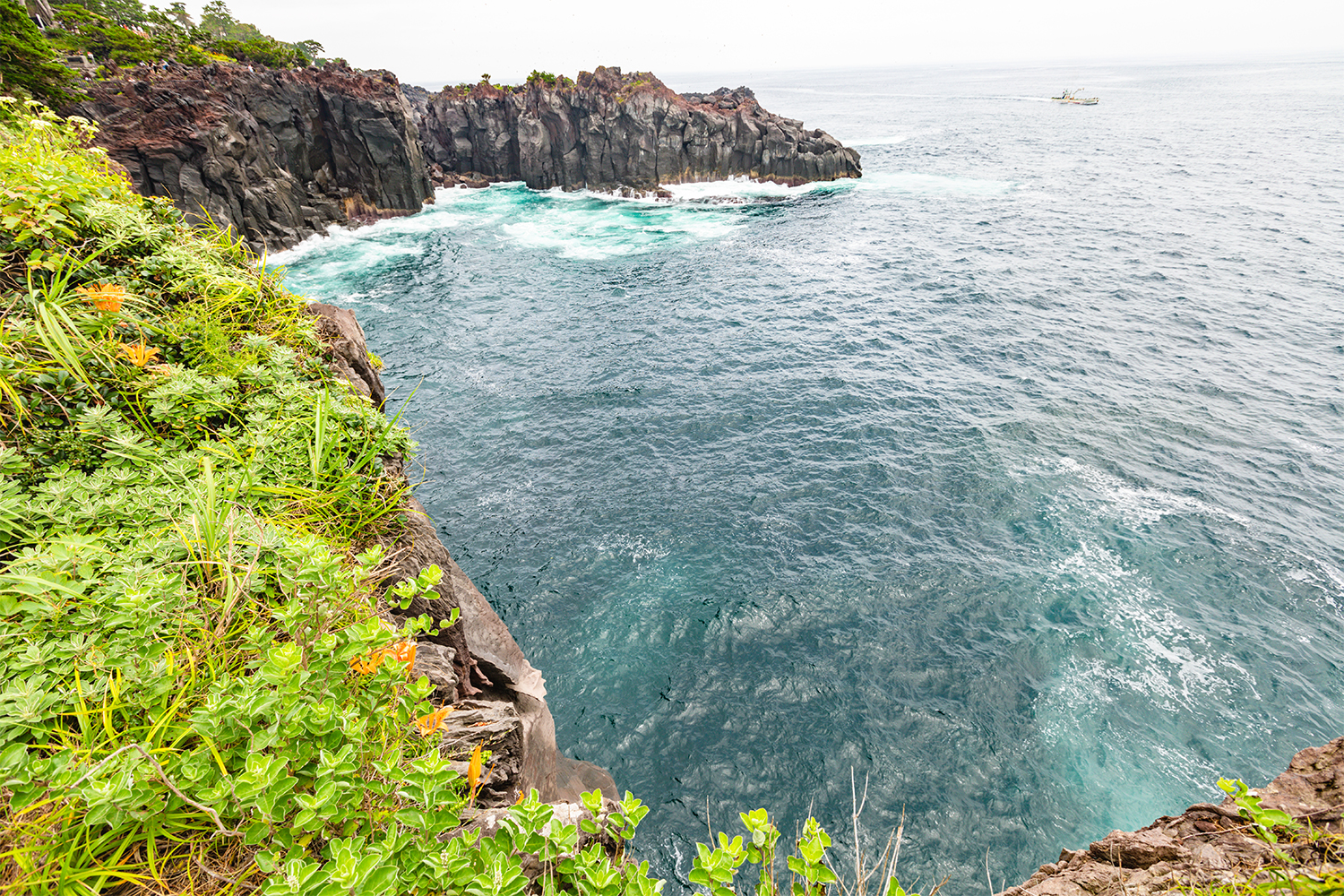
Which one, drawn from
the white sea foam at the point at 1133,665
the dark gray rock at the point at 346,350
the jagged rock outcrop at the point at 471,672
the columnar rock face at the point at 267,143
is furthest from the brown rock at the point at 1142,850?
the columnar rock face at the point at 267,143

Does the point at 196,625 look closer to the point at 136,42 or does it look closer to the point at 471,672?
the point at 471,672

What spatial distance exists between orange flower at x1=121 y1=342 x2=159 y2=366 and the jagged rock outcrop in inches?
98.7

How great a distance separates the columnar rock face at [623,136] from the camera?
7812cm

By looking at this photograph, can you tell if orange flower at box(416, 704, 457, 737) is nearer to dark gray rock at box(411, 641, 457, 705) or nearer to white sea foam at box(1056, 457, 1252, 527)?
dark gray rock at box(411, 641, 457, 705)

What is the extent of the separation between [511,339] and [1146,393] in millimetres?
37522

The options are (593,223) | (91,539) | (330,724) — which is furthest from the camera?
(593,223)

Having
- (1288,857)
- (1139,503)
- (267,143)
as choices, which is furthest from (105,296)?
(267,143)

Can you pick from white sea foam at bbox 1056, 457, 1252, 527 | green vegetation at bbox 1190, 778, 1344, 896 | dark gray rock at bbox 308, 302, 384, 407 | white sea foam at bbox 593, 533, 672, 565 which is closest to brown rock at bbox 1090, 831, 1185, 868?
green vegetation at bbox 1190, 778, 1344, 896

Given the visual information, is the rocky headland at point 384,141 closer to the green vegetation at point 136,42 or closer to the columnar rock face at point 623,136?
the columnar rock face at point 623,136

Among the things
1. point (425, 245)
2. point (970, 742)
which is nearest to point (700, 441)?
point (970, 742)

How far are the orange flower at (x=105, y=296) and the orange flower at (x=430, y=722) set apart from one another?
6.32m

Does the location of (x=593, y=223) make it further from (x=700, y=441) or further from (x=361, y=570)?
(x=361, y=570)

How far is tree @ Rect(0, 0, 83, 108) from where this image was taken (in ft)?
102

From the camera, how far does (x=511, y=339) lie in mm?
37750
